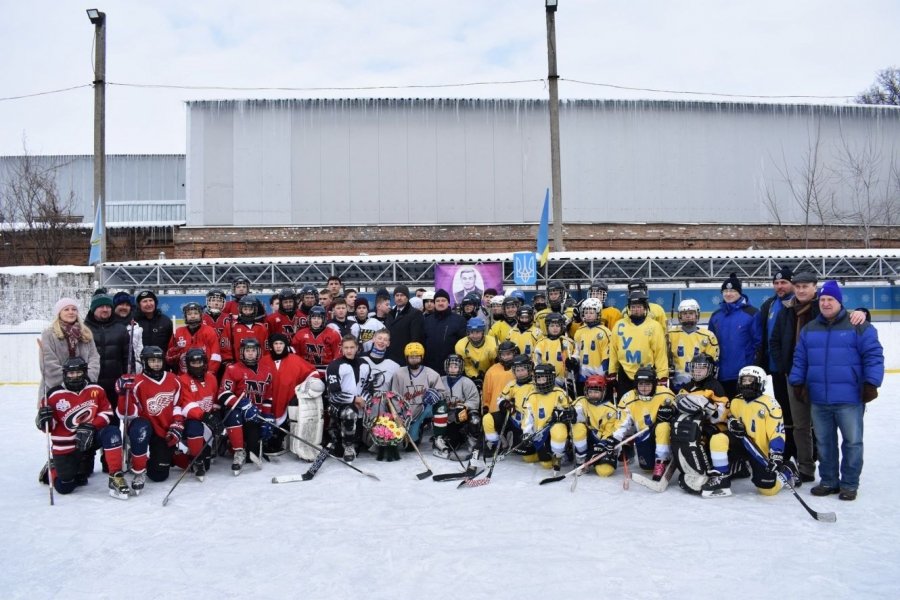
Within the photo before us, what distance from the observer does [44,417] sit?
4688mm

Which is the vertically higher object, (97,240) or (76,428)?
(97,240)

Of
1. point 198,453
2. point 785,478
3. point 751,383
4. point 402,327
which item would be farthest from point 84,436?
point 785,478

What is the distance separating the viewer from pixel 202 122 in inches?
794

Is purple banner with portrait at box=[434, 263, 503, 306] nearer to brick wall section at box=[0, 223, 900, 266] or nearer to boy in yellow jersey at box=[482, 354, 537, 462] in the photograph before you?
brick wall section at box=[0, 223, 900, 266]

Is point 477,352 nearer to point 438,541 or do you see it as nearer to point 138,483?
point 438,541

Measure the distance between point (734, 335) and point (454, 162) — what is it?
1560cm

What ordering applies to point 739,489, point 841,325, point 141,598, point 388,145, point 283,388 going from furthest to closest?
point 388,145 → point 283,388 → point 739,489 → point 841,325 → point 141,598

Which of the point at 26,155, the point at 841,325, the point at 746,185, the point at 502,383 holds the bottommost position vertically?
the point at 502,383

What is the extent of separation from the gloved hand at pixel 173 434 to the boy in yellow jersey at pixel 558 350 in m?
2.96

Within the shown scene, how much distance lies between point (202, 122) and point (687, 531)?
1953 cm

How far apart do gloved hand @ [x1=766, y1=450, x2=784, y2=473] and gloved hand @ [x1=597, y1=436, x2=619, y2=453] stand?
3.42 ft

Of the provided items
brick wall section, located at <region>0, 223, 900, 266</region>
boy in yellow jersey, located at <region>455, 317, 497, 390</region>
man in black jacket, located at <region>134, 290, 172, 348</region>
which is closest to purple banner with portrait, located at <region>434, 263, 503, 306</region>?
boy in yellow jersey, located at <region>455, 317, 497, 390</region>

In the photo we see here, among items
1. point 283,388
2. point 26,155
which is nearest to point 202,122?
point 26,155

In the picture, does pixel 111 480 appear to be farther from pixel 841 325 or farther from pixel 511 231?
pixel 511 231
